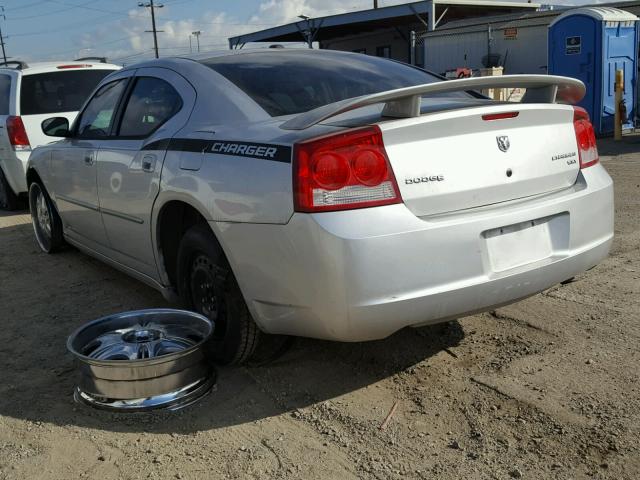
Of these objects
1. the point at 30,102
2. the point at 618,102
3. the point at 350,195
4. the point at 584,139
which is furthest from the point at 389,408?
the point at 618,102

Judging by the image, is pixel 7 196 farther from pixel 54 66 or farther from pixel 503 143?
pixel 503 143

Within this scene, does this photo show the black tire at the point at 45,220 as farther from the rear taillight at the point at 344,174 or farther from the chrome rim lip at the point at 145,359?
the rear taillight at the point at 344,174

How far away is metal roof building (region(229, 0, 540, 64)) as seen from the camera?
1063 inches

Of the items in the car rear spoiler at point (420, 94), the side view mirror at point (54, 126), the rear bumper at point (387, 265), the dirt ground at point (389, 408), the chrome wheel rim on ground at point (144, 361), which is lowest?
the dirt ground at point (389, 408)

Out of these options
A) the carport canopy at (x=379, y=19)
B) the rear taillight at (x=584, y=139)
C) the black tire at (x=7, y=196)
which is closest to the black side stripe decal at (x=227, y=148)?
the rear taillight at (x=584, y=139)

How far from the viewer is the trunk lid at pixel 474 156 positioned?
274cm

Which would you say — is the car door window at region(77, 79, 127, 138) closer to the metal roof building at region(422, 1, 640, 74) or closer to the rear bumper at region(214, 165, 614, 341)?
the rear bumper at region(214, 165, 614, 341)

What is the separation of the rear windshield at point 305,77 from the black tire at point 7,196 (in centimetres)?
605

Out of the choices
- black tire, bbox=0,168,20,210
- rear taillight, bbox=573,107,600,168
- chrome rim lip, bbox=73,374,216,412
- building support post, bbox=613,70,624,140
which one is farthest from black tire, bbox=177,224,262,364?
building support post, bbox=613,70,624,140

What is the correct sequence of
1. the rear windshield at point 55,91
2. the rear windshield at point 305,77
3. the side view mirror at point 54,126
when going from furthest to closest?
the rear windshield at point 55,91, the side view mirror at point 54,126, the rear windshield at point 305,77

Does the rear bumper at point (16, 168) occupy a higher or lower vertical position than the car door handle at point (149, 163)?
lower

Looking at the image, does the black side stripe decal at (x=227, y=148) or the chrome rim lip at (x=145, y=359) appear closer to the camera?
the black side stripe decal at (x=227, y=148)

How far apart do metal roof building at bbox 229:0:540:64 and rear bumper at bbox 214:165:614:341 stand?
907 inches

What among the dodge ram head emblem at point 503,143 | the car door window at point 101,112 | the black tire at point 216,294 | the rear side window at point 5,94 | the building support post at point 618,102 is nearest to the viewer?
the dodge ram head emblem at point 503,143
